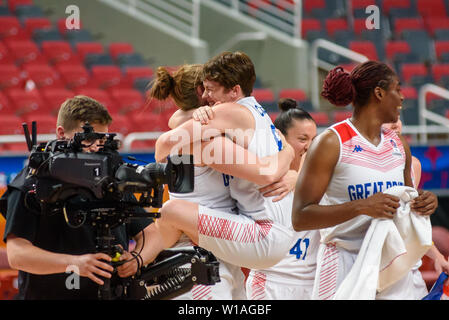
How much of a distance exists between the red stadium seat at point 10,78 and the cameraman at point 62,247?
25.9 ft

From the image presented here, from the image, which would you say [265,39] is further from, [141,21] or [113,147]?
[113,147]

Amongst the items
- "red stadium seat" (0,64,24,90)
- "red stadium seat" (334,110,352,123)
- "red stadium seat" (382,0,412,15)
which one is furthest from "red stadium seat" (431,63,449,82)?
"red stadium seat" (0,64,24,90)

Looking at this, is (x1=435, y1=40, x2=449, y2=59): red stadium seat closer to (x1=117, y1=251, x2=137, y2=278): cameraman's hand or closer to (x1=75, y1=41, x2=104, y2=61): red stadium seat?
(x1=75, y1=41, x2=104, y2=61): red stadium seat

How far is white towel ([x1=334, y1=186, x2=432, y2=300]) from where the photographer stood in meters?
2.62

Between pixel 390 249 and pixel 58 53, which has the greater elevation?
pixel 58 53

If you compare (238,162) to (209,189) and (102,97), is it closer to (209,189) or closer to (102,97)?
(209,189)

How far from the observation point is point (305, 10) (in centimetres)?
1364

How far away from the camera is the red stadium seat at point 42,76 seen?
34.9ft

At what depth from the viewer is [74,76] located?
10891 mm

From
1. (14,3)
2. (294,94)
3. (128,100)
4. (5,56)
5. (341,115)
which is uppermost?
(14,3)

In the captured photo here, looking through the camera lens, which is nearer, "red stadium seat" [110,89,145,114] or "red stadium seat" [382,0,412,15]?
"red stadium seat" [110,89,145,114]

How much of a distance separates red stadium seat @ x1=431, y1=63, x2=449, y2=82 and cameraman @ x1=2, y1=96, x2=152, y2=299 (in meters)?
10.0

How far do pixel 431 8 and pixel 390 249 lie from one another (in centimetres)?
1228

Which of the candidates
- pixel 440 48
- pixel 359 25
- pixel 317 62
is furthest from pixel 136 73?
pixel 440 48
